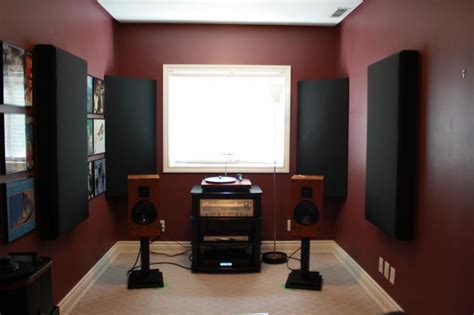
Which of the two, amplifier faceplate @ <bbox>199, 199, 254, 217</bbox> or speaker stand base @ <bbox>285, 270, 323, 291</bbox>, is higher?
amplifier faceplate @ <bbox>199, 199, 254, 217</bbox>

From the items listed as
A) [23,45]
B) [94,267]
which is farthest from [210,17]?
[94,267]

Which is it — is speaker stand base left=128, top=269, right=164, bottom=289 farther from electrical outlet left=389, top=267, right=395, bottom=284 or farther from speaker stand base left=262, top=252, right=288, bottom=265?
electrical outlet left=389, top=267, right=395, bottom=284

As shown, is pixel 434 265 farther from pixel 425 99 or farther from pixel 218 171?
pixel 218 171

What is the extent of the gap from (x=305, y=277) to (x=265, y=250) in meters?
1.03

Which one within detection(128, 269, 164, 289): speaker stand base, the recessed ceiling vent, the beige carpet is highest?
the recessed ceiling vent

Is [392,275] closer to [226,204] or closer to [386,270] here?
[386,270]

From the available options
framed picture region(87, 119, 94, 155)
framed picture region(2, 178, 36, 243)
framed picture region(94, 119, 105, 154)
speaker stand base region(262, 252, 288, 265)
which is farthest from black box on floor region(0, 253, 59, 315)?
speaker stand base region(262, 252, 288, 265)

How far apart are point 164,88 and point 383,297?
2881 millimetres

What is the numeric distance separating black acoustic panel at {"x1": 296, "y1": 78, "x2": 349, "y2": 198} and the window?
19 cm

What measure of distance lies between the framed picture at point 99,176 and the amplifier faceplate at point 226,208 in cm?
92

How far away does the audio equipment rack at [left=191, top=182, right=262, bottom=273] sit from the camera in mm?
4000

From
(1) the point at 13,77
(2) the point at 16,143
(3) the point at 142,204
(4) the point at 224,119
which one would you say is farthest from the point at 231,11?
(2) the point at 16,143

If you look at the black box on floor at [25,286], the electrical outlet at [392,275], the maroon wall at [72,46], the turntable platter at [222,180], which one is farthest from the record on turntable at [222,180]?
the black box on floor at [25,286]

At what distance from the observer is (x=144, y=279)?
3.64 meters
